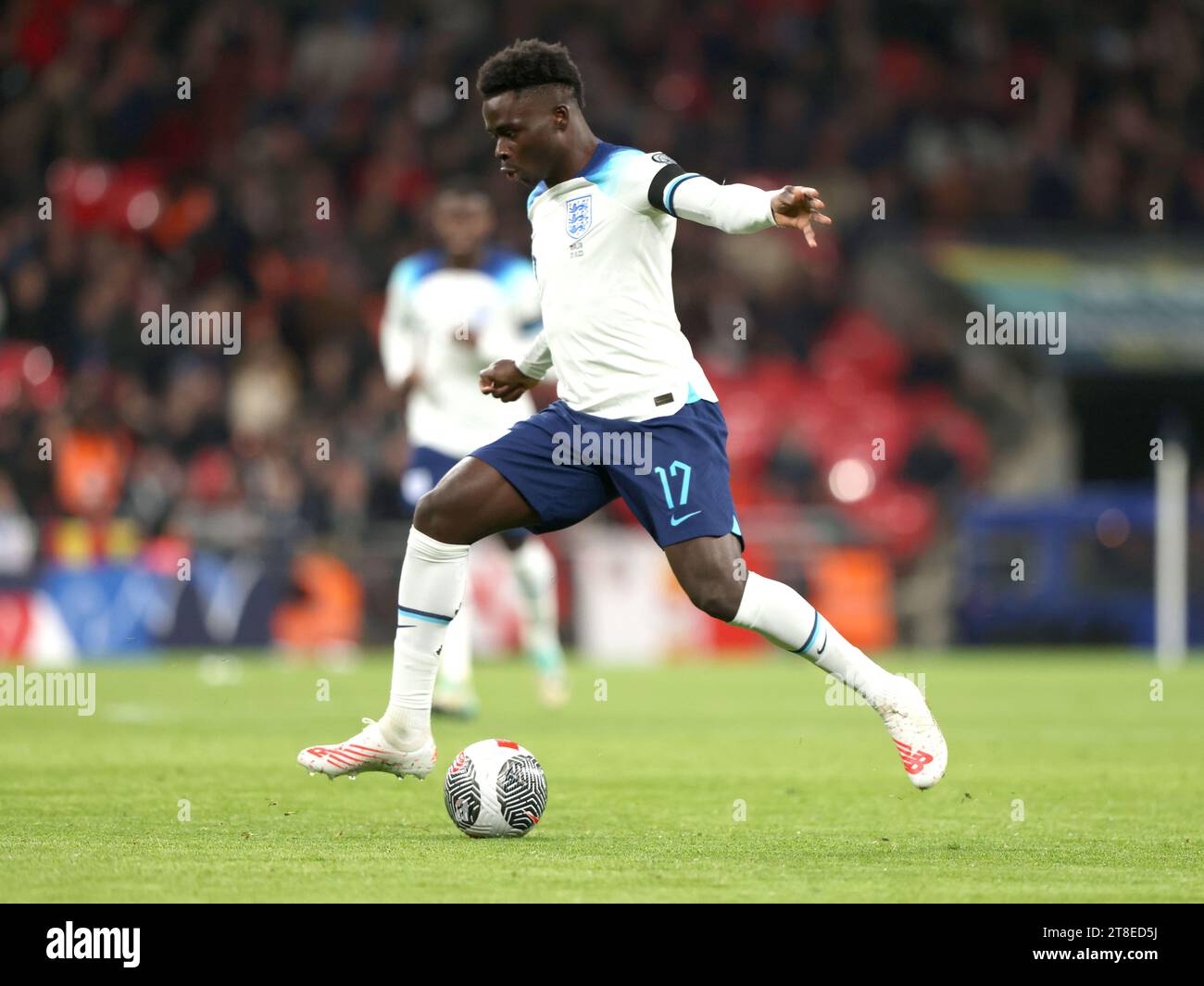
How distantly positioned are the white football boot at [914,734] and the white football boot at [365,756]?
1598mm

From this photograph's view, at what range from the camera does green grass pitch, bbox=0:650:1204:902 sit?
5.31m

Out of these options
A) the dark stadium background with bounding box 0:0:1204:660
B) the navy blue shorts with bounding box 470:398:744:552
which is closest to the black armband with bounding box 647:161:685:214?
the navy blue shorts with bounding box 470:398:744:552

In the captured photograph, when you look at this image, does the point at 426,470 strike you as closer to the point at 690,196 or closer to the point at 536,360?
the point at 536,360

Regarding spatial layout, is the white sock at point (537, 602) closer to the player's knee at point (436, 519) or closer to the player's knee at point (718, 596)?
the player's knee at point (436, 519)

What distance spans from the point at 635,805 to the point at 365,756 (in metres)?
1.02

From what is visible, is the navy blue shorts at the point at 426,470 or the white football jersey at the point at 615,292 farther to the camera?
the navy blue shorts at the point at 426,470

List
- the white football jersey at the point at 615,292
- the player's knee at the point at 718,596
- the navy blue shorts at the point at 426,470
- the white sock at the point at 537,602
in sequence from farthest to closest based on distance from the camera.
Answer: the white sock at the point at 537,602 → the navy blue shorts at the point at 426,470 → the white football jersey at the point at 615,292 → the player's knee at the point at 718,596

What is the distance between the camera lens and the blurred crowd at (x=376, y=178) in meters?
18.3

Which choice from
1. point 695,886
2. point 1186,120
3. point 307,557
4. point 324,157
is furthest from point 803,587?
point 695,886

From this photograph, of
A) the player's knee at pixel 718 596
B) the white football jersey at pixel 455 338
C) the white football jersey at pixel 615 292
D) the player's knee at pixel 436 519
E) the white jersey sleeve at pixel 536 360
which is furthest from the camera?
the white football jersey at pixel 455 338

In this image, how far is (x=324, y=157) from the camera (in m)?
21.5

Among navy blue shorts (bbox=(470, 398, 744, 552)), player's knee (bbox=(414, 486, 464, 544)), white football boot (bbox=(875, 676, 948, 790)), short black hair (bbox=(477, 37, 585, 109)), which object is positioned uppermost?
short black hair (bbox=(477, 37, 585, 109))

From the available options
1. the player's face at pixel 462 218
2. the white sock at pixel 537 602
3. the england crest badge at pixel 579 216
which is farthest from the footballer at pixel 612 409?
the white sock at pixel 537 602

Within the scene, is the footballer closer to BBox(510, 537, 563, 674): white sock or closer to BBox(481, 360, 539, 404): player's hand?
BBox(481, 360, 539, 404): player's hand
